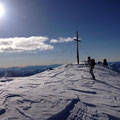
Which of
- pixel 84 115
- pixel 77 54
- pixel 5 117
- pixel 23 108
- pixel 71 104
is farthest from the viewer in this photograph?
pixel 77 54

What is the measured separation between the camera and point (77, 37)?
30.0 metres

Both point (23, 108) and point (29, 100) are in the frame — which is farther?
point (29, 100)

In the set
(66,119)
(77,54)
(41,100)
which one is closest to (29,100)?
(41,100)

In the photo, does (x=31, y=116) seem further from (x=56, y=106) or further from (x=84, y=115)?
(x=84, y=115)

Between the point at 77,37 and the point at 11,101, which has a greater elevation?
the point at 77,37

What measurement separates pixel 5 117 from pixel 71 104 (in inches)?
136

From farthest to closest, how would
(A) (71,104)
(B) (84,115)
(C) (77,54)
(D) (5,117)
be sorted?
(C) (77,54) < (A) (71,104) < (B) (84,115) < (D) (5,117)

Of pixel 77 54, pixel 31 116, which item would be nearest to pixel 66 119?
pixel 31 116

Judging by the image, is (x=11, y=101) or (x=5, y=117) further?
(x=11, y=101)

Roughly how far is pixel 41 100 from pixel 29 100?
0.69 metres

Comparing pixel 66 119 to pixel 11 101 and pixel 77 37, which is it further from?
pixel 77 37

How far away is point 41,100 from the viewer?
7.83 m

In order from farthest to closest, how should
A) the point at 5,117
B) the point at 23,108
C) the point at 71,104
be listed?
the point at 71,104
the point at 23,108
the point at 5,117

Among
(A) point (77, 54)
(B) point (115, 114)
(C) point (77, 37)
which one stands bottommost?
(B) point (115, 114)
